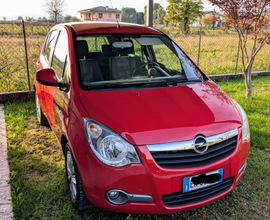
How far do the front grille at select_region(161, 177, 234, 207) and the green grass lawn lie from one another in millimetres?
399

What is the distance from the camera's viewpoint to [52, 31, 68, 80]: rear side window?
3.05 m

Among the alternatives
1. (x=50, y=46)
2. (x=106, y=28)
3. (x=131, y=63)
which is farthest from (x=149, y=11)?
(x=131, y=63)

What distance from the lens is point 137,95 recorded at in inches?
100

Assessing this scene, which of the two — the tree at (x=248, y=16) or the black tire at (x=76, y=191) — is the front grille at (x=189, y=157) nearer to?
the black tire at (x=76, y=191)

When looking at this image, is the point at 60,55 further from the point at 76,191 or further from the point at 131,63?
the point at 76,191

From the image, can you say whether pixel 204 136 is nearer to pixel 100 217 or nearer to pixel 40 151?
pixel 100 217

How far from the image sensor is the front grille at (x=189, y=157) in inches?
78.4

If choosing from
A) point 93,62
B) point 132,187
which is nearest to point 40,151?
point 93,62

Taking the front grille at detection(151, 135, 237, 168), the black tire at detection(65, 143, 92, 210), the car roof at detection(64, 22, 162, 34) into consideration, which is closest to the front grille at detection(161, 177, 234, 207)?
the front grille at detection(151, 135, 237, 168)

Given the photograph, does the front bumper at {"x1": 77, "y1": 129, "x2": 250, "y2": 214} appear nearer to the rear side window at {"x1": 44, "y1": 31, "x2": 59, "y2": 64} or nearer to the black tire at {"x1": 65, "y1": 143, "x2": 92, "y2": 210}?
the black tire at {"x1": 65, "y1": 143, "x2": 92, "y2": 210}

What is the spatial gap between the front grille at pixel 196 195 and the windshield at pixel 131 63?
1.16m

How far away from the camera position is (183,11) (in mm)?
46781

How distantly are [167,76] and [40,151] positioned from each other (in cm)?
204

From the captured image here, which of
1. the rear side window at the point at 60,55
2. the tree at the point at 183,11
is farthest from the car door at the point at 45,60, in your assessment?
the tree at the point at 183,11
